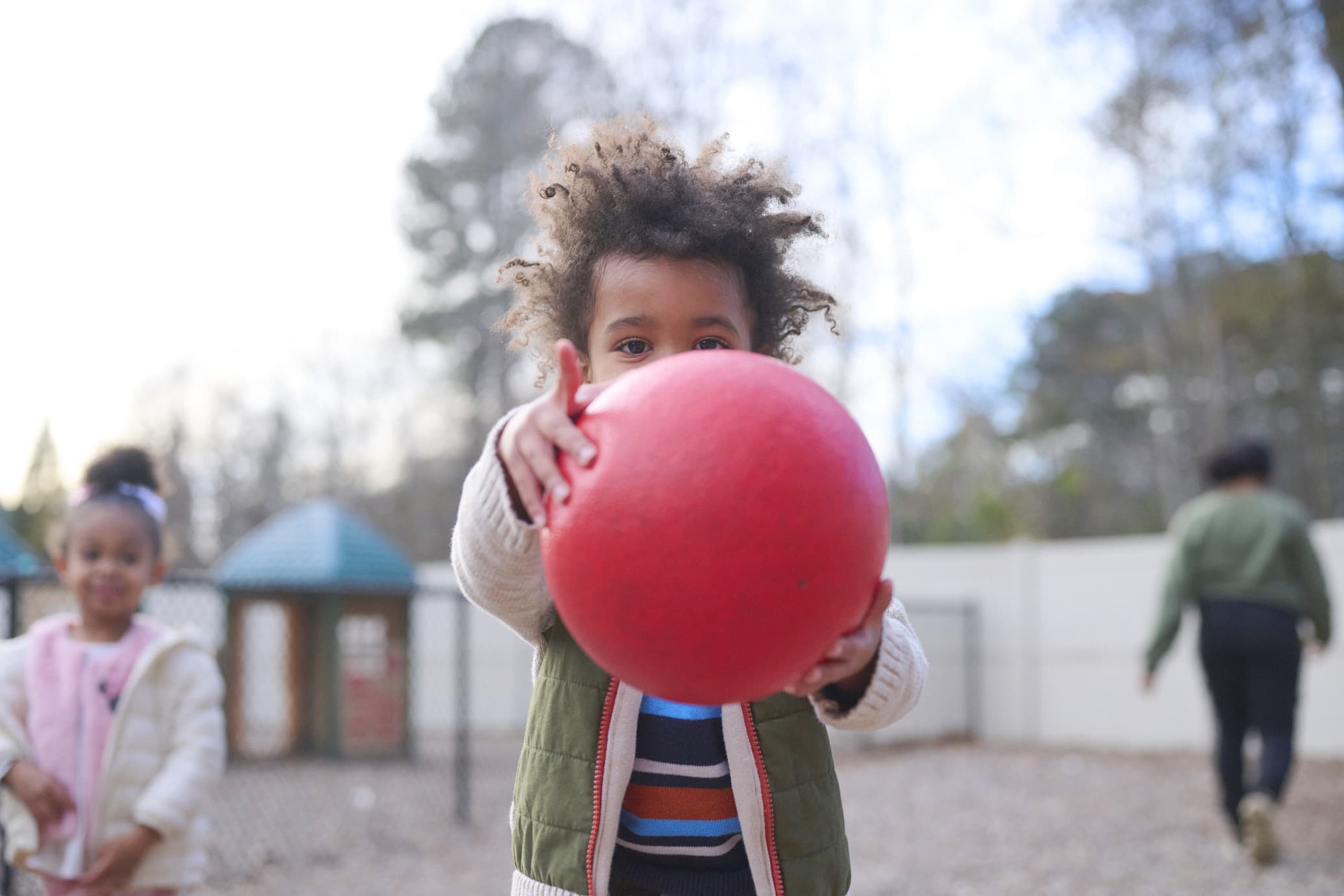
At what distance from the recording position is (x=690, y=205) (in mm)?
2137

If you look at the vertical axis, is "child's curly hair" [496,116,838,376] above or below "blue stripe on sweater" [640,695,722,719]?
above

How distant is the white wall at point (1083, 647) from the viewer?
33.3 ft

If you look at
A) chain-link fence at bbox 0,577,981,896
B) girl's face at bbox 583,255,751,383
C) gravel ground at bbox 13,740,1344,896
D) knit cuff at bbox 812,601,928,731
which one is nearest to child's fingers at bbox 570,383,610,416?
girl's face at bbox 583,255,751,383

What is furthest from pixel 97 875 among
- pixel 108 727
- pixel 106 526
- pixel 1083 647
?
pixel 1083 647

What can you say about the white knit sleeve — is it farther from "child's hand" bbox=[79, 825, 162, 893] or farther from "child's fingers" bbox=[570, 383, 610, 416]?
"child's hand" bbox=[79, 825, 162, 893]

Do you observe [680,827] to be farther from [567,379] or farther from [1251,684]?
[1251,684]

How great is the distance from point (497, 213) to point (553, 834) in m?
21.4

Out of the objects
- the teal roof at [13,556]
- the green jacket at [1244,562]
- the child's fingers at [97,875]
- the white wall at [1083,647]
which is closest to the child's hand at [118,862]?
the child's fingers at [97,875]

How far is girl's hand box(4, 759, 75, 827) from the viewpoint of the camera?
308 cm

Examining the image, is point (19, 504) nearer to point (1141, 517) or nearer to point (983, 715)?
point (983, 715)

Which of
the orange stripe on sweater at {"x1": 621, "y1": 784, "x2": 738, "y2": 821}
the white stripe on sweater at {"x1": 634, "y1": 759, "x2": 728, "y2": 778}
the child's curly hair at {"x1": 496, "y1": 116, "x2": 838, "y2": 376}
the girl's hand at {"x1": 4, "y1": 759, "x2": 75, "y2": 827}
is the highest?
the child's curly hair at {"x1": 496, "y1": 116, "x2": 838, "y2": 376}

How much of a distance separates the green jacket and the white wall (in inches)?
176

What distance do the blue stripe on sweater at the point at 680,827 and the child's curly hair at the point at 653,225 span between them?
35.8 inches

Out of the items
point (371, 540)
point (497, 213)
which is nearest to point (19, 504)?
A: point (497, 213)
